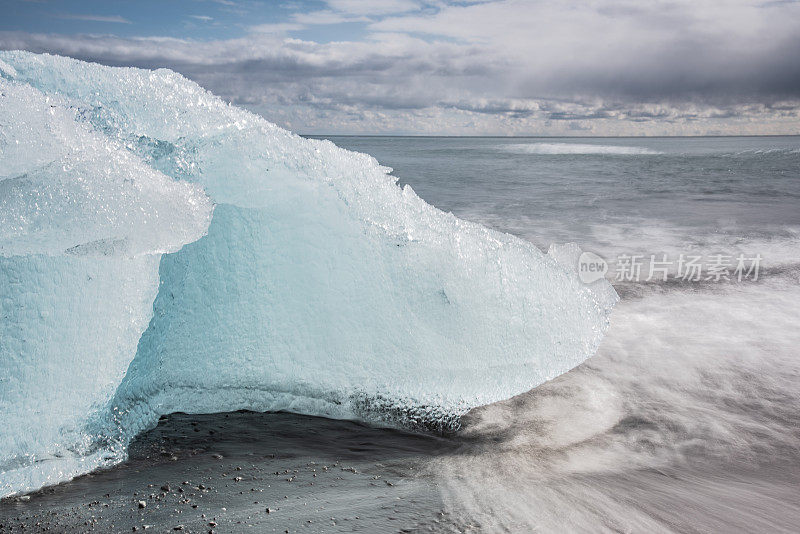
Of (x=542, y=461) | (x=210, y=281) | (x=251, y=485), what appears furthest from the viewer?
(x=210, y=281)

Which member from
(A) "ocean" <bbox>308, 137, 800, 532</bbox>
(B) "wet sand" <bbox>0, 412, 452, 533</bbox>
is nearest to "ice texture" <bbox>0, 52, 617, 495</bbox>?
(B) "wet sand" <bbox>0, 412, 452, 533</bbox>

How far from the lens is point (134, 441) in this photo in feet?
8.17

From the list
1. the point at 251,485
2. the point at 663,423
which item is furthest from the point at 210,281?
the point at 663,423

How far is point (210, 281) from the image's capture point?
2.86 meters

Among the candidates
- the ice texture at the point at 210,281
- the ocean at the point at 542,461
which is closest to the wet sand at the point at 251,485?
the ocean at the point at 542,461

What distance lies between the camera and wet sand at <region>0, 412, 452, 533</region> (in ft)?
6.35

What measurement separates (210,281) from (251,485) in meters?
1.10

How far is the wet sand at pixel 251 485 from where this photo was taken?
1937 mm

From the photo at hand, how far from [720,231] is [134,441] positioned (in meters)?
9.06

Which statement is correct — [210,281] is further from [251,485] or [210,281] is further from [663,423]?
[663,423]

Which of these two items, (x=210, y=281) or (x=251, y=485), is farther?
A: (x=210, y=281)

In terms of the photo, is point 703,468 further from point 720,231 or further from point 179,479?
point 720,231

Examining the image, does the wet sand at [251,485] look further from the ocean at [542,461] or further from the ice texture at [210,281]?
the ice texture at [210,281]

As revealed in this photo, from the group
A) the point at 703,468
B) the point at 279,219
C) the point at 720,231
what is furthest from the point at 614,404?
the point at 720,231
